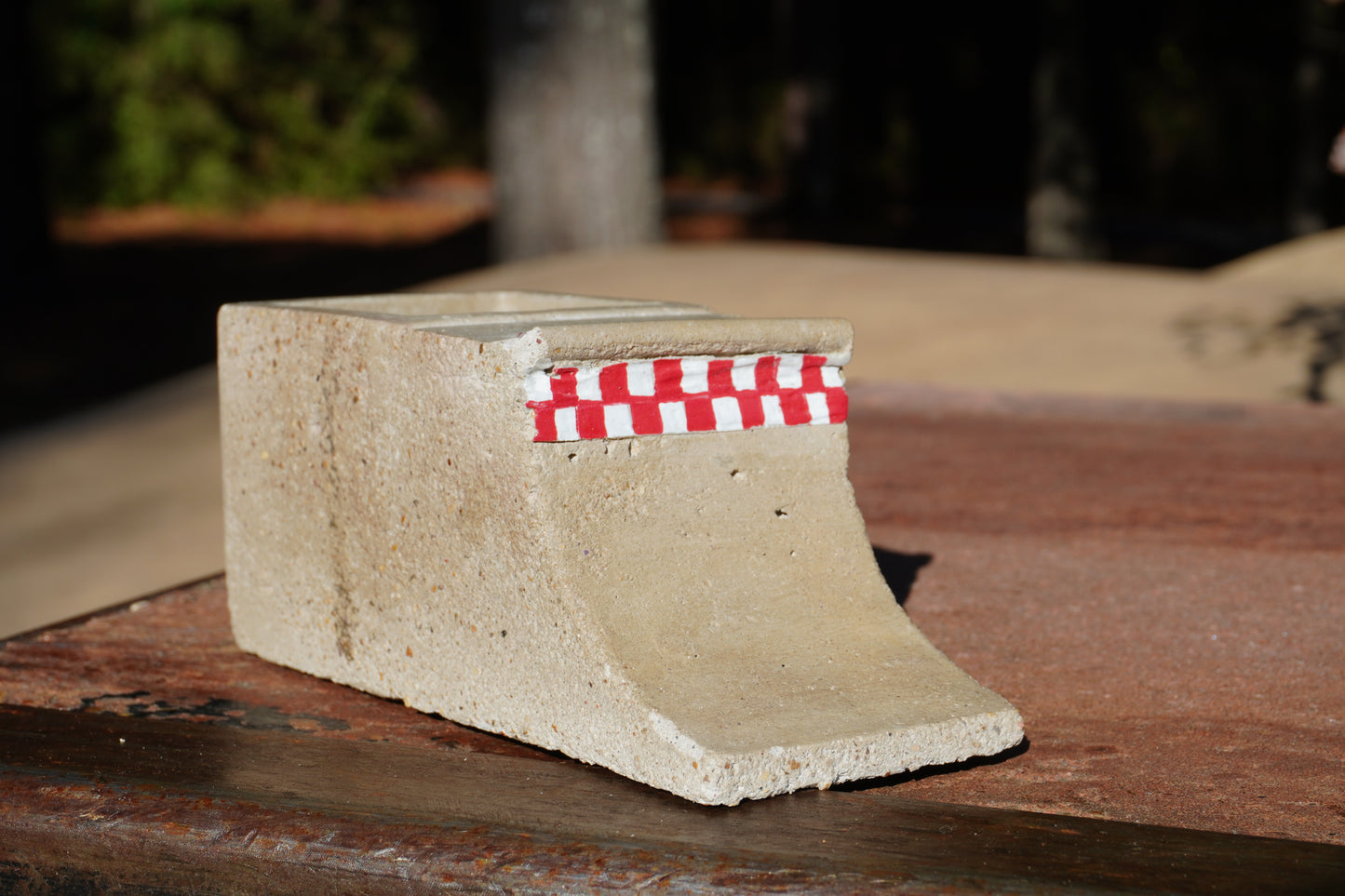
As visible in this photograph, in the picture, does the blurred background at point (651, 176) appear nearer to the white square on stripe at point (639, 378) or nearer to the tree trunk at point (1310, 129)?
the tree trunk at point (1310, 129)

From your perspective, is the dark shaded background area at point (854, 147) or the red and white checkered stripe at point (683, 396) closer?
the red and white checkered stripe at point (683, 396)

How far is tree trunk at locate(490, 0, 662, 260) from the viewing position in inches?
392

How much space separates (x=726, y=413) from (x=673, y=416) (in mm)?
126

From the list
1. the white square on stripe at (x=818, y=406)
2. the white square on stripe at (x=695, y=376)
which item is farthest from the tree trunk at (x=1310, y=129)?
the white square on stripe at (x=695, y=376)

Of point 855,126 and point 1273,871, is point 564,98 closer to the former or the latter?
point 1273,871

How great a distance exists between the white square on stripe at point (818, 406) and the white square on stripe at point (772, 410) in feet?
0.24

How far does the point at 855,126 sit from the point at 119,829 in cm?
2262

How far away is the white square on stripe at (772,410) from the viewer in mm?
3100

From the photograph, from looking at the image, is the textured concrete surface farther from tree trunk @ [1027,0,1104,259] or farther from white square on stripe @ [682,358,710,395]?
tree trunk @ [1027,0,1104,259]

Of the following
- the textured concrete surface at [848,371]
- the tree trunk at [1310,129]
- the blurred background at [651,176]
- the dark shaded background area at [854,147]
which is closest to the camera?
the textured concrete surface at [848,371]

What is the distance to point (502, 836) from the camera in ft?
8.28

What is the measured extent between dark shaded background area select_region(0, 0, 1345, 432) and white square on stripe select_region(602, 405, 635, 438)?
9098 millimetres

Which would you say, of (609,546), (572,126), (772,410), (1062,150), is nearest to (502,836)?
(609,546)

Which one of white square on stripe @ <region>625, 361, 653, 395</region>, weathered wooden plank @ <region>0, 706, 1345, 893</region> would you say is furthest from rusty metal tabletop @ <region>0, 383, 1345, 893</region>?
white square on stripe @ <region>625, 361, 653, 395</region>
